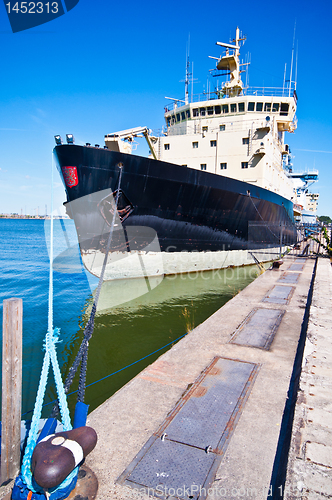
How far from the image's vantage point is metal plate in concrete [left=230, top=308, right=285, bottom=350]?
5.32 meters

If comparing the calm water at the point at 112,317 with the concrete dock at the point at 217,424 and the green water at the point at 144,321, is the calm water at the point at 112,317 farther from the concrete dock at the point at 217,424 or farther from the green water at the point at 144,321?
the concrete dock at the point at 217,424

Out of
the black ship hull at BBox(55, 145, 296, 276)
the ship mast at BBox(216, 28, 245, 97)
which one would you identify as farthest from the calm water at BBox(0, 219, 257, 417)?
the ship mast at BBox(216, 28, 245, 97)

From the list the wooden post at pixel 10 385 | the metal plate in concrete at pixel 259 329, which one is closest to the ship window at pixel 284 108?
the metal plate in concrete at pixel 259 329

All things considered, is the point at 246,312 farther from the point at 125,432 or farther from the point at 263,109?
the point at 263,109

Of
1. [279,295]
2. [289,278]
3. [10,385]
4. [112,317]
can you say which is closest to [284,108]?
[289,278]

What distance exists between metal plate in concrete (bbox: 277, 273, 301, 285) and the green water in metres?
1.95

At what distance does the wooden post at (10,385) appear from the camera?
2496mm

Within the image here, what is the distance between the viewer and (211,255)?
47.1ft

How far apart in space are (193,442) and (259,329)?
341 cm

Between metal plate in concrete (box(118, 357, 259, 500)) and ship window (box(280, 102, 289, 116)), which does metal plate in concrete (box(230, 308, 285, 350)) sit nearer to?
metal plate in concrete (box(118, 357, 259, 500))

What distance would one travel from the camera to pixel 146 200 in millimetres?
11602

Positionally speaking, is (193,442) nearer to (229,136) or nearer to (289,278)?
(289,278)

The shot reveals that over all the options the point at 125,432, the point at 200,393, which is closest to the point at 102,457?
the point at 125,432

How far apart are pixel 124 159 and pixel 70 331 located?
6.12 m
